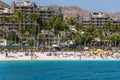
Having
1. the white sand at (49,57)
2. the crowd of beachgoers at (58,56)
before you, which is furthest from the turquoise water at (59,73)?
the crowd of beachgoers at (58,56)

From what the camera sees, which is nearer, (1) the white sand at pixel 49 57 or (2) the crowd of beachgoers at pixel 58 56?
(1) the white sand at pixel 49 57

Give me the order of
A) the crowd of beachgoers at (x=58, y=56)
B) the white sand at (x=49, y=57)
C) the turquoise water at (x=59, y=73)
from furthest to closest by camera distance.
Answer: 1. the crowd of beachgoers at (x=58, y=56)
2. the white sand at (x=49, y=57)
3. the turquoise water at (x=59, y=73)

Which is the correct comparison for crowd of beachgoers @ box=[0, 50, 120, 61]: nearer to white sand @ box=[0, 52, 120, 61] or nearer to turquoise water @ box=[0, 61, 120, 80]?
white sand @ box=[0, 52, 120, 61]

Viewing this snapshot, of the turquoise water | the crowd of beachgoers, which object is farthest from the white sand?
the turquoise water

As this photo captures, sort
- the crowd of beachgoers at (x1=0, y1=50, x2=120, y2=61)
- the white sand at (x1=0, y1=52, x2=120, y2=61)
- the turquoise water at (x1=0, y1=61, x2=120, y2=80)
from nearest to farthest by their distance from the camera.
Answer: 1. the turquoise water at (x1=0, y1=61, x2=120, y2=80)
2. the white sand at (x1=0, y1=52, x2=120, y2=61)
3. the crowd of beachgoers at (x1=0, y1=50, x2=120, y2=61)

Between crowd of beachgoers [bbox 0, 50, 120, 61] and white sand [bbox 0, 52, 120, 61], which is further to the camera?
crowd of beachgoers [bbox 0, 50, 120, 61]

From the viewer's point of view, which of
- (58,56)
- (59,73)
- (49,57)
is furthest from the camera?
(49,57)

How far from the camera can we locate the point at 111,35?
170 metres

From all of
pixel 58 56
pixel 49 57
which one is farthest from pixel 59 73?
pixel 49 57

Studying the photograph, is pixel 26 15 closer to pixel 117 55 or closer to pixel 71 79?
pixel 117 55

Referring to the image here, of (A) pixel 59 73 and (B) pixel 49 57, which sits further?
(B) pixel 49 57

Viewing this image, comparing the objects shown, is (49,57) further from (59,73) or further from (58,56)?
(59,73)

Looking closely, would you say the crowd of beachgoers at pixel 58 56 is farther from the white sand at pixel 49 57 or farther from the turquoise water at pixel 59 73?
the turquoise water at pixel 59 73

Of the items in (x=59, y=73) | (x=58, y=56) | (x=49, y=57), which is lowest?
(x=49, y=57)
